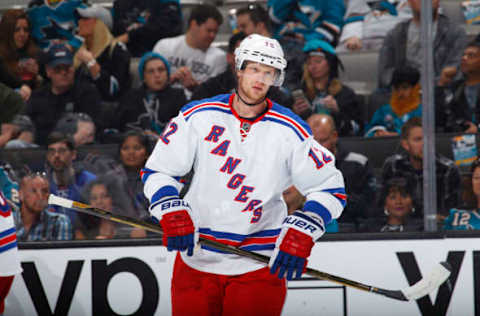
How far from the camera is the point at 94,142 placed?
11.5 ft

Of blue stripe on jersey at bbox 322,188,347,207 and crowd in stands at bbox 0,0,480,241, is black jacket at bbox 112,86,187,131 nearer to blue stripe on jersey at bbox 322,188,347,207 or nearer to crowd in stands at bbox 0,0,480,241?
crowd in stands at bbox 0,0,480,241

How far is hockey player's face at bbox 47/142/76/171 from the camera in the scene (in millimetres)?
3475

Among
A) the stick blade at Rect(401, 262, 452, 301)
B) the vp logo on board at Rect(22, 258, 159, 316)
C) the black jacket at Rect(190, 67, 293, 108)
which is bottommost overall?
the vp logo on board at Rect(22, 258, 159, 316)

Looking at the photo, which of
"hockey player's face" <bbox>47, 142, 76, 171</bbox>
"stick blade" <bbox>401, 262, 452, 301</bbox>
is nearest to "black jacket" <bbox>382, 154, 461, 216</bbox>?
"stick blade" <bbox>401, 262, 452, 301</bbox>

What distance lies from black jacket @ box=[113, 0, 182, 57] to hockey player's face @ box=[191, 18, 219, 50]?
0.10m

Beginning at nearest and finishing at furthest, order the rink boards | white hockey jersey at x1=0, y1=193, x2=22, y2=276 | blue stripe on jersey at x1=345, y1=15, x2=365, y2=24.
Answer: white hockey jersey at x1=0, y1=193, x2=22, y2=276, the rink boards, blue stripe on jersey at x1=345, y1=15, x2=365, y2=24

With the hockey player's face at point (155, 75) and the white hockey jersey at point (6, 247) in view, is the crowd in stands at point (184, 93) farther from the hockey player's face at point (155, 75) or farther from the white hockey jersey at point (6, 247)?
the white hockey jersey at point (6, 247)

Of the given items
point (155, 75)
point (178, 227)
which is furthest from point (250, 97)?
point (155, 75)

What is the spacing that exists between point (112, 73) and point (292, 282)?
137 centimetres

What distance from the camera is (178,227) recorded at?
2234mm

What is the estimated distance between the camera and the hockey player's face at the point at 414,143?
341cm

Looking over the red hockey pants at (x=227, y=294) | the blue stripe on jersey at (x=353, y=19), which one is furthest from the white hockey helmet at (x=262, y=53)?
the blue stripe on jersey at (x=353, y=19)

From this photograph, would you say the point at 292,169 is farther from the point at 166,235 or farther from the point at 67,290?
the point at 67,290

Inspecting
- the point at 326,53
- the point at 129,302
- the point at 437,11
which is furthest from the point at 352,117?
the point at 129,302
